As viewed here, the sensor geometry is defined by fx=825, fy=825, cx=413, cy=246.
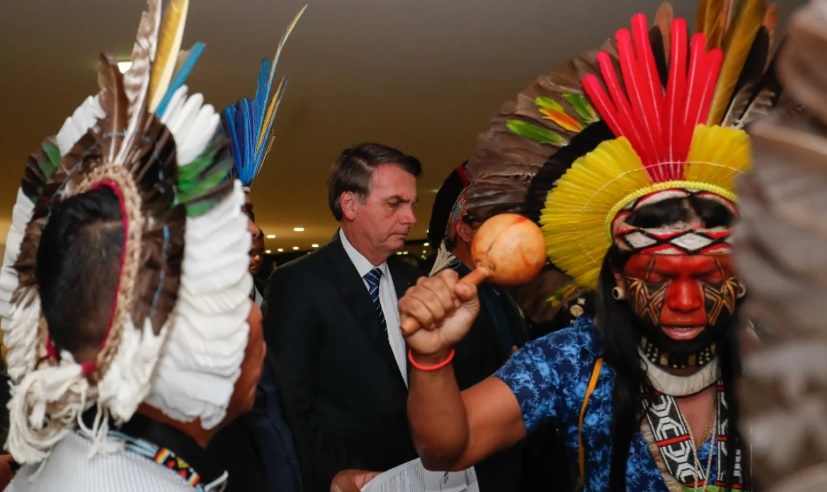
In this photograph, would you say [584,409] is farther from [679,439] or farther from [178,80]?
[178,80]

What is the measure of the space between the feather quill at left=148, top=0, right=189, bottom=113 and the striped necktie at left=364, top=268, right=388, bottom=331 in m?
1.64

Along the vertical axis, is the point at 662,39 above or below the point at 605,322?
above

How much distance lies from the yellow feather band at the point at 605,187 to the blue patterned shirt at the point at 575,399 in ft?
0.64

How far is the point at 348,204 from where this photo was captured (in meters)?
3.14

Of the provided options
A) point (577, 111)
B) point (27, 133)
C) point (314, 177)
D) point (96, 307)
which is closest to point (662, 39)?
point (577, 111)

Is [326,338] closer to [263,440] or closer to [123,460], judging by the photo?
[263,440]

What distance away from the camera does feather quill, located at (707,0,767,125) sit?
1.71 meters

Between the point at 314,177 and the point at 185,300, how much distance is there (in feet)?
27.9

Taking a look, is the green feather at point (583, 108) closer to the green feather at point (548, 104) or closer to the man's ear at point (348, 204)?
the green feather at point (548, 104)

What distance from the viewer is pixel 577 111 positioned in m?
1.81

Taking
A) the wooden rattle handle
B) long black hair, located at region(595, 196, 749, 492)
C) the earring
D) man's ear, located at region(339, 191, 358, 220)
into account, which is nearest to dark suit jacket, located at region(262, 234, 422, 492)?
man's ear, located at region(339, 191, 358, 220)

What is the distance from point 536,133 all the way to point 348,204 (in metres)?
1.40

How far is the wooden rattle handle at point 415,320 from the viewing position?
1.49 metres

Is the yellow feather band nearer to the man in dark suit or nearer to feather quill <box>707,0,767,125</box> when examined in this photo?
feather quill <box>707,0,767,125</box>
